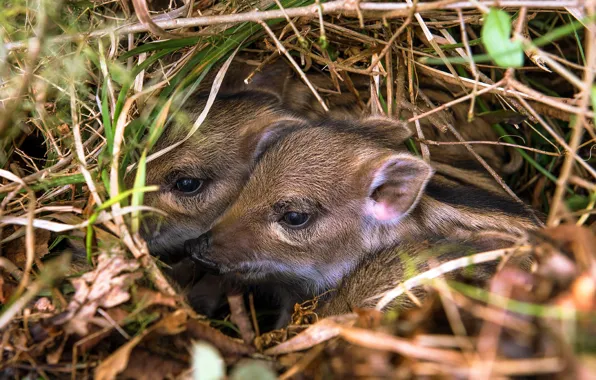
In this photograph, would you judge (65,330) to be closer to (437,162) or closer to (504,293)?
(504,293)

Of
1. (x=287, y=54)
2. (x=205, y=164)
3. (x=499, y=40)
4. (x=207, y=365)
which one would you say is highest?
(x=499, y=40)

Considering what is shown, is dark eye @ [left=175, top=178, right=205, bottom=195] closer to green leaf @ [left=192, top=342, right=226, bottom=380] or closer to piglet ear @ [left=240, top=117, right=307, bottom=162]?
piglet ear @ [left=240, top=117, right=307, bottom=162]

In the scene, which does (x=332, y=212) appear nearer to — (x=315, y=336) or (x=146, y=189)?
(x=315, y=336)

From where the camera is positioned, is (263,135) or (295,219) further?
(263,135)

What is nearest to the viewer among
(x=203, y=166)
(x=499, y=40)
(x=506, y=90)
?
(x=499, y=40)

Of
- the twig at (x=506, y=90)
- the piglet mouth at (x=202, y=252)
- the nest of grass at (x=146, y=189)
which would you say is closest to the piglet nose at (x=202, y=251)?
the piglet mouth at (x=202, y=252)

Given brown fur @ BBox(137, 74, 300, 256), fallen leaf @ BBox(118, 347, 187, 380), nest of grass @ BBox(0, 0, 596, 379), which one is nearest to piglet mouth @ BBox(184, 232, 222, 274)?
brown fur @ BBox(137, 74, 300, 256)

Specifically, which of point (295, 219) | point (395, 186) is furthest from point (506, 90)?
point (295, 219)
